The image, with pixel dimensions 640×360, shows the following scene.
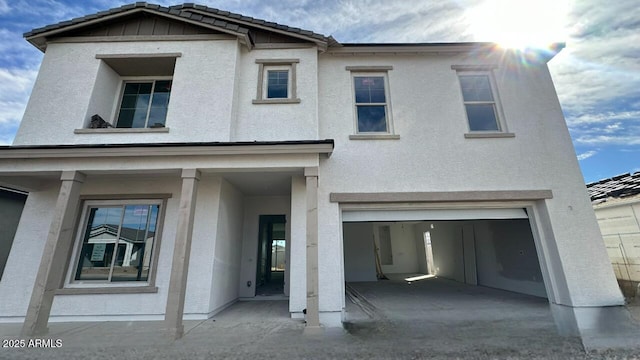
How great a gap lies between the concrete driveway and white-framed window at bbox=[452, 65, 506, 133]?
455 cm

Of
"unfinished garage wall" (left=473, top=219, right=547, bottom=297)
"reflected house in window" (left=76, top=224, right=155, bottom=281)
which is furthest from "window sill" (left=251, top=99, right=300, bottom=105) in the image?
"unfinished garage wall" (left=473, top=219, right=547, bottom=297)

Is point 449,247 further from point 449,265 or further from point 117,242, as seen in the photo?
point 117,242

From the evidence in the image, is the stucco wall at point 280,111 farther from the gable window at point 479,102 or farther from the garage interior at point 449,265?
the gable window at point 479,102

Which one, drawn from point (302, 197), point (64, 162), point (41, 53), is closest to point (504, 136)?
point (302, 197)

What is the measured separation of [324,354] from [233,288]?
4022mm

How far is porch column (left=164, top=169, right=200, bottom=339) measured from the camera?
431 cm

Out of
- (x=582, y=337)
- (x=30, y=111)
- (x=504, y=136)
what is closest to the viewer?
(x=582, y=337)

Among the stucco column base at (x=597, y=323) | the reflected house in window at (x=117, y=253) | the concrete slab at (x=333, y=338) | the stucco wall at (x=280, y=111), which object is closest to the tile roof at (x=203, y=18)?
the stucco wall at (x=280, y=111)

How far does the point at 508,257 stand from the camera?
9.05 m

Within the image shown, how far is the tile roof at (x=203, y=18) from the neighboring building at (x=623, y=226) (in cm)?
976

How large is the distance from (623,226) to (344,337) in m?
9.15

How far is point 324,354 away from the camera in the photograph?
387 centimetres

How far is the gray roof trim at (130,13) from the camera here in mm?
6457

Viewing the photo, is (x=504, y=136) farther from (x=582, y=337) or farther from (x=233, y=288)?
(x=233, y=288)
